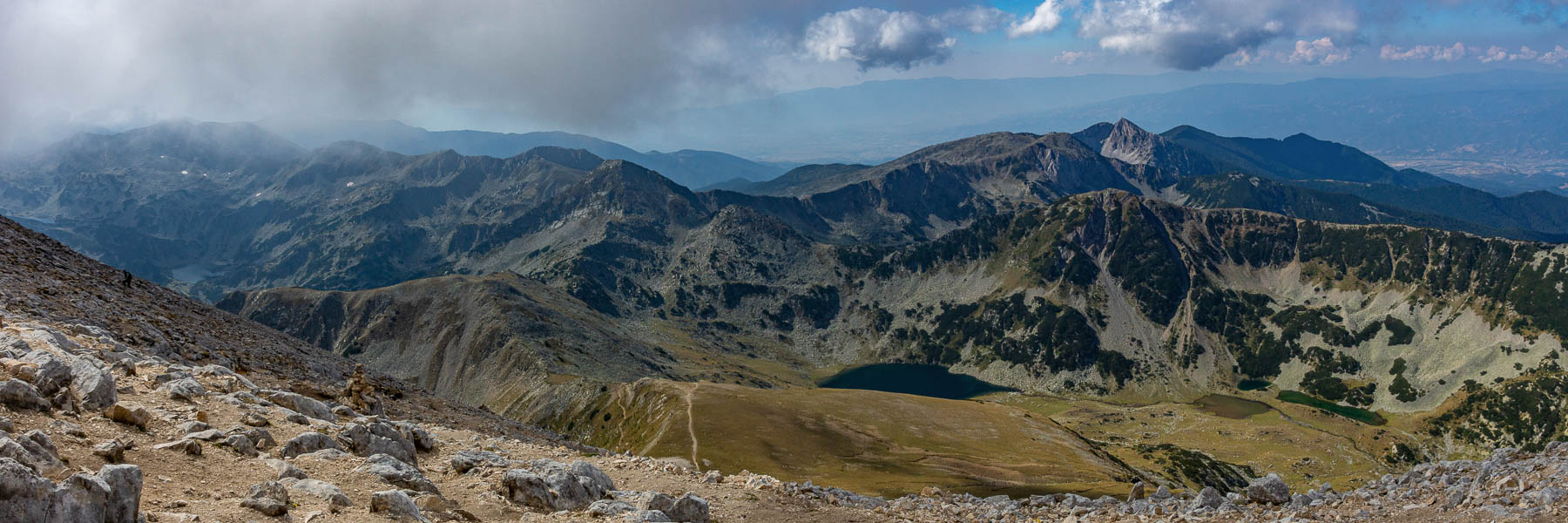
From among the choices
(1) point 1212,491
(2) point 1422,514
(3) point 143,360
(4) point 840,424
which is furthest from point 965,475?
(3) point 143,360

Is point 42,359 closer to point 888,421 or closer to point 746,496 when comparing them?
point 746,496

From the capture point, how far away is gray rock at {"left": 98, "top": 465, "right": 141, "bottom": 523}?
13.7 m

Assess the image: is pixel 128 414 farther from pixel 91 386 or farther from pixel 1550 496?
pixel 1550 496

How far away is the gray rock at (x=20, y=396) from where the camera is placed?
706 inches

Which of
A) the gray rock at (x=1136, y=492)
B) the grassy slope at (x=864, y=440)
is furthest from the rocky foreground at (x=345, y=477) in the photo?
the grassy slope at (x=864, y=440)

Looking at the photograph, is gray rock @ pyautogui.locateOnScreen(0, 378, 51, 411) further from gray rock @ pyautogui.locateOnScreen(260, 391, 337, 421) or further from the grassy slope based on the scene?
the grassy slope

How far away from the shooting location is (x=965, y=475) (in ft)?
347

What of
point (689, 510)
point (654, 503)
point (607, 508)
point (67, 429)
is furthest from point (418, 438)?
point (689, 510)

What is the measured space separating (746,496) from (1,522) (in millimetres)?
21287

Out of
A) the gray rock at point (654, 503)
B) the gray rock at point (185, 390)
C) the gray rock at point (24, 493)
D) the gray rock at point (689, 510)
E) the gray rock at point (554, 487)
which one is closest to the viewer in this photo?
the gray rock at point (24, 493)

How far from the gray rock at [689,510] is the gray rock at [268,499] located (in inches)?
421

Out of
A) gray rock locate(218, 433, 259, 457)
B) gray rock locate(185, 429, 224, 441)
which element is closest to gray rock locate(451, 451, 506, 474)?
gray rock locate(218, 433, 259, 457)

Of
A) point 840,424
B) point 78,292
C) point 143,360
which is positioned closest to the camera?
point 143,360

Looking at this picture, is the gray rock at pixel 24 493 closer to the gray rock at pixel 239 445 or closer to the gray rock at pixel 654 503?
the gray rock at pixel 239 445
